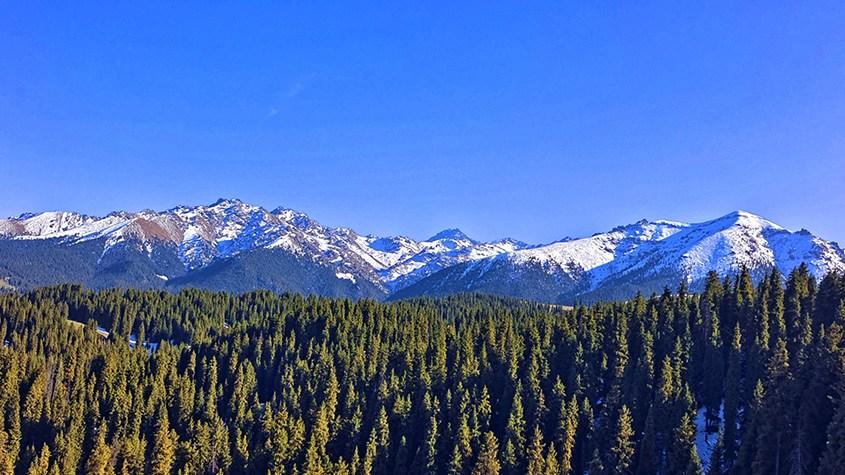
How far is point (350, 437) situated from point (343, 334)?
187 feet

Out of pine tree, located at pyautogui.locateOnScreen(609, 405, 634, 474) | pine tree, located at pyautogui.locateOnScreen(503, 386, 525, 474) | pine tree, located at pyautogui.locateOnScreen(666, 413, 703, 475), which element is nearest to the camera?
pine tree, located at pyautogui.locateOnScreen(666, 413, 703, 475)

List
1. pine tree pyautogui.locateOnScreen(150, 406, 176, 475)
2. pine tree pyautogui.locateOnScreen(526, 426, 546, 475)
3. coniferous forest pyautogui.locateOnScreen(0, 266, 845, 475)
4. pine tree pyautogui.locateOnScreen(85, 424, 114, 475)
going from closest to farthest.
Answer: coniferous forest pyautogui.locateOnScreen(0, 266, 845, 475) → pine tree pyautogui.locateOnScreen(526, 426, 546, 475) → pine tree pyautogui.locateOnScreen(85, 424, 114, 475) → pine tree pyautogui.locateOnScreen(150, 406, 176, 475)

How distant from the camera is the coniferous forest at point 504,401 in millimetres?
100625

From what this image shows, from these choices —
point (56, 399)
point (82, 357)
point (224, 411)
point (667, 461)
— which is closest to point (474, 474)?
point (667, 461)

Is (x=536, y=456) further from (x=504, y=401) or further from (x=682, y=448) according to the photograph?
(x=504, y=401)

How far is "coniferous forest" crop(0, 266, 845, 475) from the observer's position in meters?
101

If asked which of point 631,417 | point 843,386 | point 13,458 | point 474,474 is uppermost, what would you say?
point 843,386

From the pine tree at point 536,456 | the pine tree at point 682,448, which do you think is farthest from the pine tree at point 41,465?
the pine tree at point 682,448

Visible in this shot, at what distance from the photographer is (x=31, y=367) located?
164 m

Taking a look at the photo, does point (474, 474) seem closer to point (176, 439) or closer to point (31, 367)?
point (176, 439)

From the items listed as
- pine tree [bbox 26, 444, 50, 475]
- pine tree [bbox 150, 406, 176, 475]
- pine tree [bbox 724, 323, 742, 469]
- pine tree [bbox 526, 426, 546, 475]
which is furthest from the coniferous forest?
pine tree [bbox 26, 444, 50, 475]

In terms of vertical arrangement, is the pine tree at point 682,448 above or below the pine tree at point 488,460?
above

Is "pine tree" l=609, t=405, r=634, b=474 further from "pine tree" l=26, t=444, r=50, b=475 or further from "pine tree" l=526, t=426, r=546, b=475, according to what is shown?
"pine tree" l=26, t=444, r=50, b=475

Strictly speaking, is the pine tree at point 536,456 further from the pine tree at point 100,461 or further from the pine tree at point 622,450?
the pine tree at point 100,461
